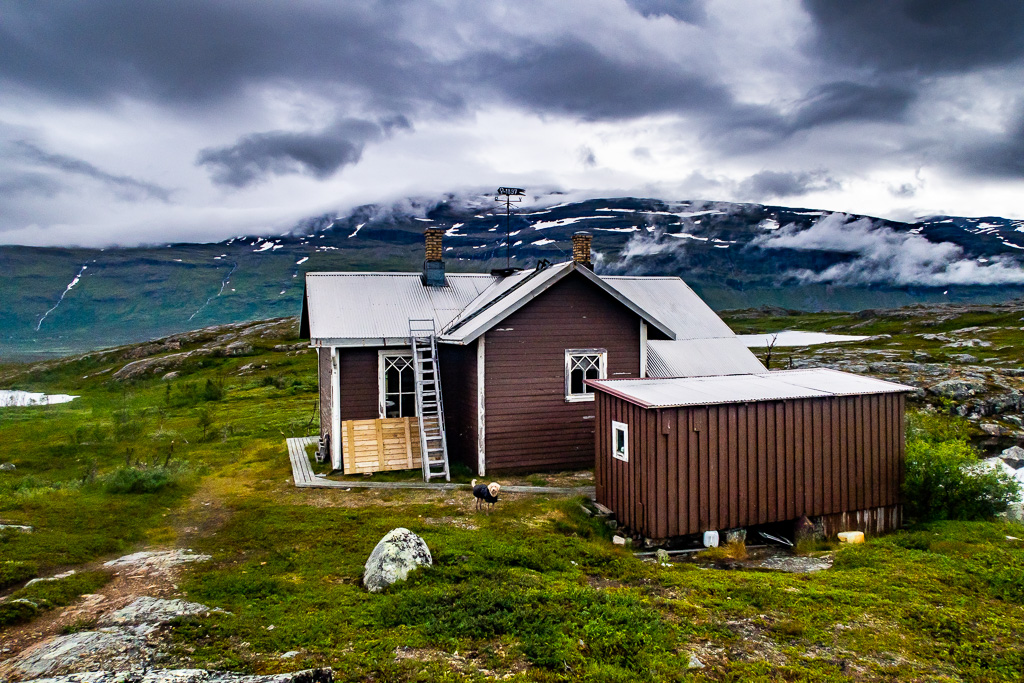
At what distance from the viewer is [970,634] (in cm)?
876

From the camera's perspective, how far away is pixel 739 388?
563 inches

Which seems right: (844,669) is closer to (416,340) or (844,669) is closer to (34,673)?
(34,673)

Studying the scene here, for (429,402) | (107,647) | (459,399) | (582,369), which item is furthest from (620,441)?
(107,647)

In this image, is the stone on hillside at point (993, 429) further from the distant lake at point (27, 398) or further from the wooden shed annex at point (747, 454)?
the distant lake at point (27, 398)

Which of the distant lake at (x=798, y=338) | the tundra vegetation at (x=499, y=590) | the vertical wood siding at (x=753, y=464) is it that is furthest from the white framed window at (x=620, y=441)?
the distant lake at (x=798, y=338)

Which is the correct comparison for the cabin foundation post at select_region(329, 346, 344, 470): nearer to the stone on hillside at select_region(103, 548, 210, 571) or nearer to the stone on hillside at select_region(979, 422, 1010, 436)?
the stone on hillside at select_region(103, 548, 210, 571)

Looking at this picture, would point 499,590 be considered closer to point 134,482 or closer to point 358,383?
point 358,383

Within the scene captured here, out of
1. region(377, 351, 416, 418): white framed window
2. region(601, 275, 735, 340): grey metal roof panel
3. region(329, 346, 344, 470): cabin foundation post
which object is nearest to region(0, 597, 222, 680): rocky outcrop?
region(329, 346, 344, 470): cabin foundation post

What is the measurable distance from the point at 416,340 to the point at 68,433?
17.7m

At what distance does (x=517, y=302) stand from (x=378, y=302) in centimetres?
566

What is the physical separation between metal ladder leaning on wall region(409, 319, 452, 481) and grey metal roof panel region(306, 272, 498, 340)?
50cm

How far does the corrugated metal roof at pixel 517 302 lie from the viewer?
1789 cm

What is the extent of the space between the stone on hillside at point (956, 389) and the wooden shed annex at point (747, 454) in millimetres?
27356

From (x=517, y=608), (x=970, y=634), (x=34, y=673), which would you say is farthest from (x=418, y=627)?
(x=970, y=634)
